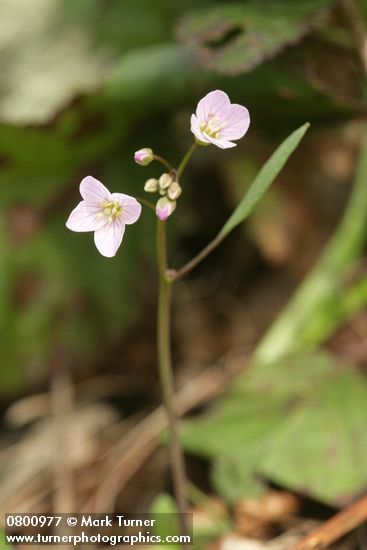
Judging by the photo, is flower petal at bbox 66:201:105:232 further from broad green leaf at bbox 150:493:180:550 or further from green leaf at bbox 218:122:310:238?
broad green leaf at bbox 150:493:180:550

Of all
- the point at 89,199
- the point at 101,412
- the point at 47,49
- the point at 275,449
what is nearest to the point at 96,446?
the point at 101,412

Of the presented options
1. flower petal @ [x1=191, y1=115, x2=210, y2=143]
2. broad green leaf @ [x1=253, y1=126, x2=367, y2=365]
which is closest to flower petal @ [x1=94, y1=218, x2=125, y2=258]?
flower petal @ [x1=191, y1=115, x2=210, y2=143]

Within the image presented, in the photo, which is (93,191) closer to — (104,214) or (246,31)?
(104,214)

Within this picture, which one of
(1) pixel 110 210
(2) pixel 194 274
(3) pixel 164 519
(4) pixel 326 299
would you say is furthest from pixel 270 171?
(2) pixel 194 274

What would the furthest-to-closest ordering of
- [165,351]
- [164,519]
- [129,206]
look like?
[164,519]
[165,351]
[129,206]

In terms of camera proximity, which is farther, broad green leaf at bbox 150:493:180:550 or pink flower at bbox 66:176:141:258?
broad green leaf at bbox 150:493:180:550

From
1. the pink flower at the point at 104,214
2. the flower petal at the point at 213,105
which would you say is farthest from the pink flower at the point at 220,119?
the pink flower at the point at 104,214
